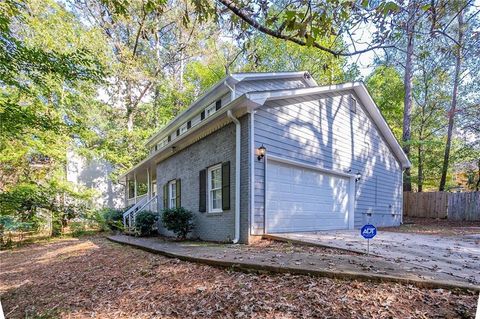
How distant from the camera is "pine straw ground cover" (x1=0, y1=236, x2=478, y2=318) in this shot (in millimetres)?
2814

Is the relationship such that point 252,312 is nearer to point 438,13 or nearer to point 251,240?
point 251,240

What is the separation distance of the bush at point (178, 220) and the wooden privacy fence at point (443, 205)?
12823 millimetres

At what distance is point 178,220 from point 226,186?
2.19 meters

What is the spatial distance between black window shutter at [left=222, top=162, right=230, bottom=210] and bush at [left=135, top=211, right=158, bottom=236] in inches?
177

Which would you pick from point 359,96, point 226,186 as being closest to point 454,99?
point 359,96

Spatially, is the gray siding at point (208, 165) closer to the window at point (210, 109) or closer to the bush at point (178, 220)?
the bush at point (178, 220)

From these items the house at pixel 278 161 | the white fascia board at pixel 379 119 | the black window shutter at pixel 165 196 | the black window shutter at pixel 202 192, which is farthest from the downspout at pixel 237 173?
the white fascia board at pixel 379 119

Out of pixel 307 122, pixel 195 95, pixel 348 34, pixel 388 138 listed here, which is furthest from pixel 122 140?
pixel 348 34

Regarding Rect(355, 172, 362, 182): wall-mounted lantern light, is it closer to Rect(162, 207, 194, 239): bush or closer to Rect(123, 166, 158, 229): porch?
Rect(162, 207, 194, 239): bush

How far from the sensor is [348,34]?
3.49 metres

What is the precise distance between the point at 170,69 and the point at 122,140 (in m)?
6.47

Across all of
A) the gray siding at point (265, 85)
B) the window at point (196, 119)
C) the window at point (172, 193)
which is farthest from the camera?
the window at point (196, 119)

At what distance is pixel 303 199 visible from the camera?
7938mm

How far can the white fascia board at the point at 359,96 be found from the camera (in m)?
6.57
